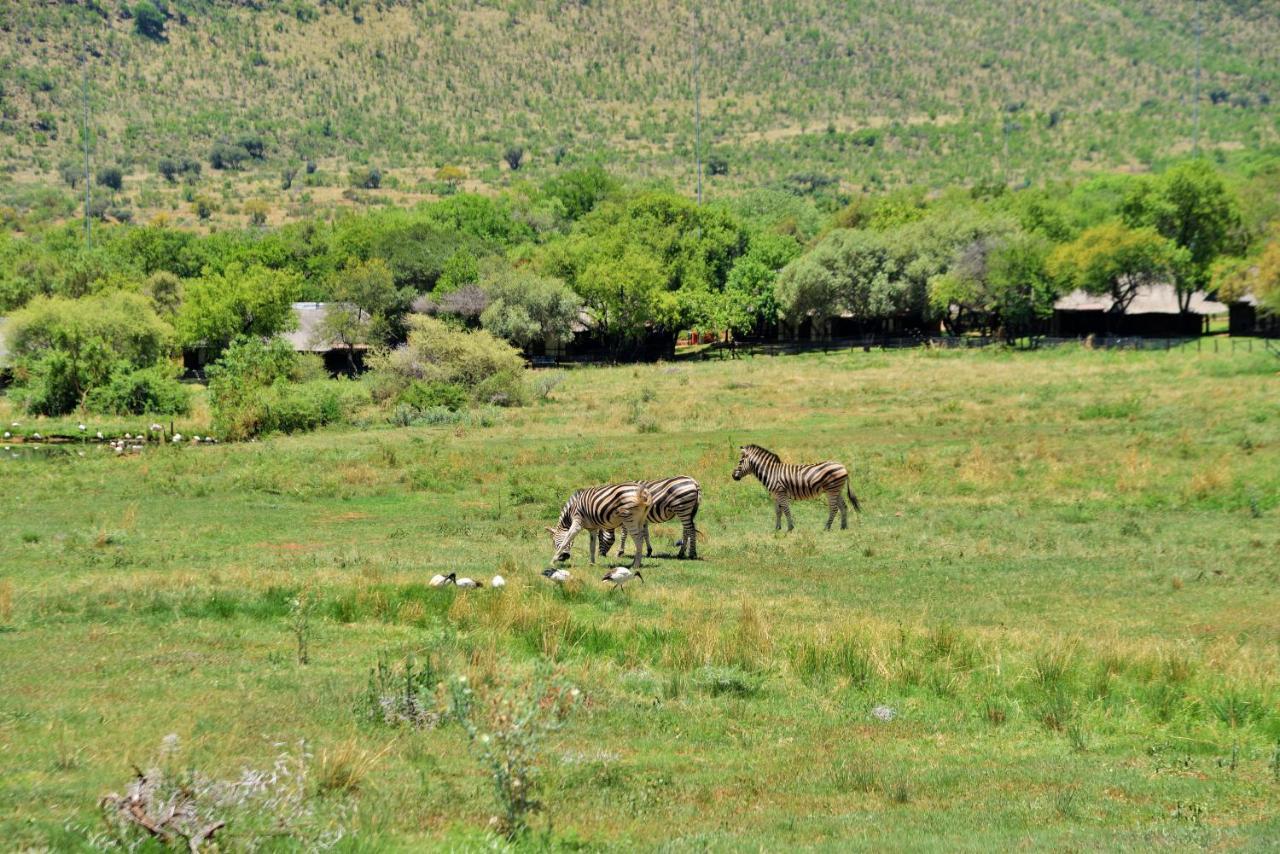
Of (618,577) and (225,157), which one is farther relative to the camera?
(225,157)

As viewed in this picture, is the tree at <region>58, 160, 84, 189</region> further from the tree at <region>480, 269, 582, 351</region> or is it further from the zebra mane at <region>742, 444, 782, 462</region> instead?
the zebra mane at <region>742, 444, 782, 462</region>

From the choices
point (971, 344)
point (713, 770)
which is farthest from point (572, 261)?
point (713, 770)

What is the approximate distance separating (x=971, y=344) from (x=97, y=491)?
191 feet

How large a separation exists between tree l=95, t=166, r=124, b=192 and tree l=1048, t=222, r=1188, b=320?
139 meters

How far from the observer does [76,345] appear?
2213 inches

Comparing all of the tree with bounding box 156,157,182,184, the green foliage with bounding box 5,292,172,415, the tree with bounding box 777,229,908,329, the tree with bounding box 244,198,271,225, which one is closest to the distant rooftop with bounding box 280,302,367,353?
the green foliage with bounding box 5,292,172,415

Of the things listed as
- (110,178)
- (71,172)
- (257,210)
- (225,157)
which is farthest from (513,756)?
(225,157)

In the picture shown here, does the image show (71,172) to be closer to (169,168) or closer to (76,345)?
(169,168)

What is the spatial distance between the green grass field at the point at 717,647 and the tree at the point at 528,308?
133 ft

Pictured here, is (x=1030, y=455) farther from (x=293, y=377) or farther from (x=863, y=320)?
(x=863, y=320)

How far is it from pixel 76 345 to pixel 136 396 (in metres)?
3.79

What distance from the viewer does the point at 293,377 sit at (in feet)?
195

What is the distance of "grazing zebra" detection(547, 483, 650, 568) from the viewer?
2284 cm

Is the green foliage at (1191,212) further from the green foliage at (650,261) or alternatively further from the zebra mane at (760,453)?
the zebra mane at (760,453)
